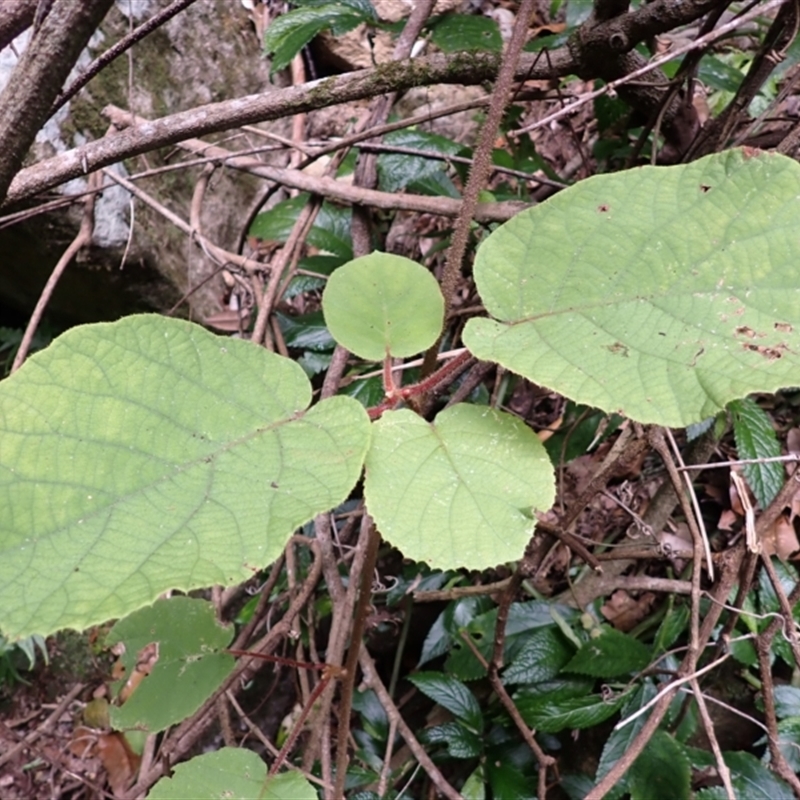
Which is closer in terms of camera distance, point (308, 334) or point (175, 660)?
point (175, 660)

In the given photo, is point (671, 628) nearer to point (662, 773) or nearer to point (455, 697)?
point (662, 773)

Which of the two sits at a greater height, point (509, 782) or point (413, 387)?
point (413, 387)

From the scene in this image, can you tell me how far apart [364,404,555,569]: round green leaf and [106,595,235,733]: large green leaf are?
0.45 meters

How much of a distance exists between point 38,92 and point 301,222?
0.56m

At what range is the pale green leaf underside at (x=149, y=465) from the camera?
38cm

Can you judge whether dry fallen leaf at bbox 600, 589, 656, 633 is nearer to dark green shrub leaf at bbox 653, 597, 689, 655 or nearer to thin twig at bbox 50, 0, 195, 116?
dark green shrub leaf at bbox 653, 597, 689, 655

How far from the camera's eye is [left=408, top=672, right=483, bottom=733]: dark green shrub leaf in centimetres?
119

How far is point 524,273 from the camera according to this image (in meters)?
0.52

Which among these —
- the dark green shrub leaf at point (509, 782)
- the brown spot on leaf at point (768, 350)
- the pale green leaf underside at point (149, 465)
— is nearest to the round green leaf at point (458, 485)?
the pale green leaf underside at point (149, 465)

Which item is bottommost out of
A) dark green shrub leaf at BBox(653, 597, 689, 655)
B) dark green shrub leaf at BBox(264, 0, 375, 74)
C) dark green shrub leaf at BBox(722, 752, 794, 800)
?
dark green shrub leaf at BBox(722, 752, 794, 800)

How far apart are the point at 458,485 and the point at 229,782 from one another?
483 mm

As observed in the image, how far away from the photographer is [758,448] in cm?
105

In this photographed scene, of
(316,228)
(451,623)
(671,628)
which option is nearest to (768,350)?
(671,628)

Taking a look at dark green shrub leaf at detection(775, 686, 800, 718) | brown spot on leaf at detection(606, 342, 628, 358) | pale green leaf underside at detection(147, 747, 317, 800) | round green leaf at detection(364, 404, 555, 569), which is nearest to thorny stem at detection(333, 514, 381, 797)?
pale green leaf underside at detection(147, 747, 317, 800)
